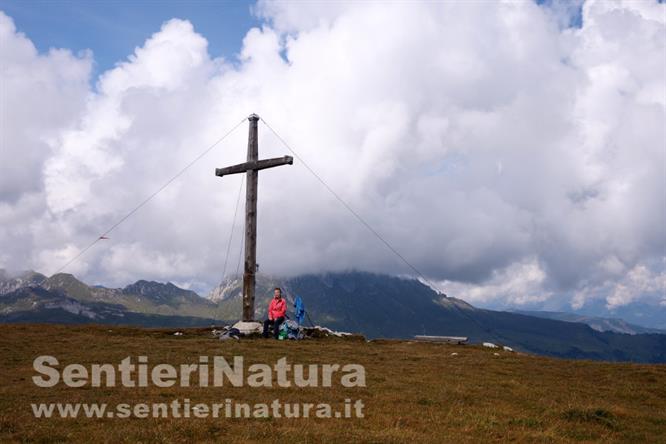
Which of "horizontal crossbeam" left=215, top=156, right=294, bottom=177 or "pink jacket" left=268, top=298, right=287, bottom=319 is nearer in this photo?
"pink jacket" left=268, top=298, right=287, bottom=319

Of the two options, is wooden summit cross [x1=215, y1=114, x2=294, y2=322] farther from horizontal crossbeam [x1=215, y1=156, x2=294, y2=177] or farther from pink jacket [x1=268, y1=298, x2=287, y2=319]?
pink jacket [x1=268, y1=298, x2=287, y2=319]

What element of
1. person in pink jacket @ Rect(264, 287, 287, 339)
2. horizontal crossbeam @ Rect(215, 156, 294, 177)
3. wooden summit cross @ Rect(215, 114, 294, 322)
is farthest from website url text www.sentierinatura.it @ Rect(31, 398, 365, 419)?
horizontal crossbeam @ Rect(215, 156, 294, 177)

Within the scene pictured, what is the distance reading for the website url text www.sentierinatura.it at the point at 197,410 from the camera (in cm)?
1360

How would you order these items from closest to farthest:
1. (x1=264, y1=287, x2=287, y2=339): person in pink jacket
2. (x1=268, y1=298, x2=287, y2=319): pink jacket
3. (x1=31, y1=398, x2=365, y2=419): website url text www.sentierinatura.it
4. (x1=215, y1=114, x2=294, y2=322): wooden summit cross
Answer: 1. (x1=31, y1=398, x2=365, y2=419): website url text www.sentierinatura.it
2. (x1=264, y1=287, x2=287, y2=339): person in pink jacket
3. (x1=268, y1=298, x2=287, y2=319): pink jacket
4. (x1=215, y1=114, x2=294, y2=322): wooden summit cross

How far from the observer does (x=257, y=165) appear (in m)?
35.7

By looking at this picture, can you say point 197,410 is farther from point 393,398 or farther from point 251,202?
point 251,202

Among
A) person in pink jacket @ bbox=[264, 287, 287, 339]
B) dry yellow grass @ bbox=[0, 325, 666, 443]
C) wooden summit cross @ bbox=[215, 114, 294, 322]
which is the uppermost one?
wooden summit cross @ bbox=[215, 114, 294, 322]

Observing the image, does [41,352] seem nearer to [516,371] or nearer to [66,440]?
[66,440]

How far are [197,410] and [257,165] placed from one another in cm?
2345

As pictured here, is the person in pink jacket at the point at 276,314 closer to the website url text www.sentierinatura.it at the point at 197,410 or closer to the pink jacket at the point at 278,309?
the pink jacket at the point at 278,309

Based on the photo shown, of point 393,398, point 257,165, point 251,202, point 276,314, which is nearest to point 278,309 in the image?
point 276,314

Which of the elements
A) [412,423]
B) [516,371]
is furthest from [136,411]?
[516,371]

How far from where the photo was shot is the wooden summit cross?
113 feet

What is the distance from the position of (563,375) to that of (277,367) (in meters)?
11.8
